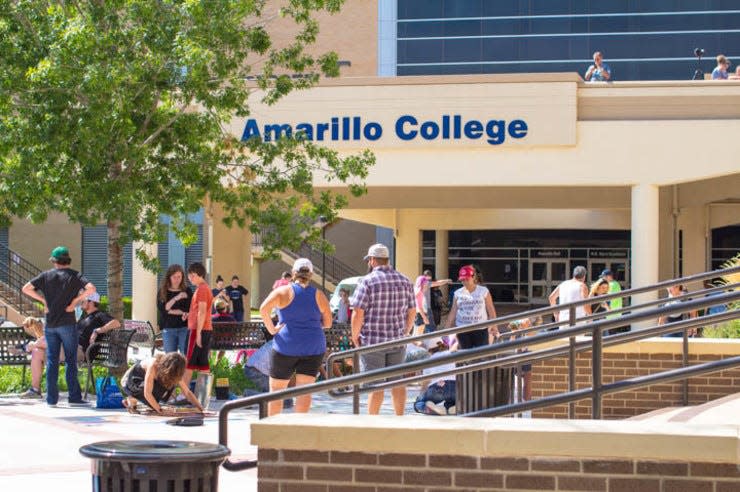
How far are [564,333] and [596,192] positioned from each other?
26340 mm

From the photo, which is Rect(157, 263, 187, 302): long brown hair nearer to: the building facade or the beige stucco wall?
the building facade

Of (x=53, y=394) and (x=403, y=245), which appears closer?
(x=53, y=394)

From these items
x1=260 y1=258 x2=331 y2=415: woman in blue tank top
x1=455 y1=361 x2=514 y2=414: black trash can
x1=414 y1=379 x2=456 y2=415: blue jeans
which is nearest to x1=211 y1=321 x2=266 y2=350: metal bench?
x1=414 y1=379 x2=456 y2=415: blue jeans

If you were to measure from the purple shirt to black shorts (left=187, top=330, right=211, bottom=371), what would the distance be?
316 cm

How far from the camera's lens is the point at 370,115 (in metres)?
26.5

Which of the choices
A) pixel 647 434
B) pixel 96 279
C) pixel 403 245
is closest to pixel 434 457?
pixel 647 434

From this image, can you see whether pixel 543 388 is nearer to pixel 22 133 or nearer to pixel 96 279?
pixel 22 133

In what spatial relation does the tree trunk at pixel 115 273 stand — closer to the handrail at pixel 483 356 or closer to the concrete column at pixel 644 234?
the handrail at pixel 483 356

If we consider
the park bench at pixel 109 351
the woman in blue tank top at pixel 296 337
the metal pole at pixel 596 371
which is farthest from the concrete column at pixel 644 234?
the metal pole at pixel 596 371

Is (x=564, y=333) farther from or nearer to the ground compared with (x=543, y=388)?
farther from the ground

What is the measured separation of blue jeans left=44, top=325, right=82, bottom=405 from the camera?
535 inches

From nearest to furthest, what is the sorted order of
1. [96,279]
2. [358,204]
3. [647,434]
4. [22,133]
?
1. [647,434]
2. [22,133]
3. [358,204]
4. [96,279]

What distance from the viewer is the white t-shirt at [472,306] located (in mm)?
13688

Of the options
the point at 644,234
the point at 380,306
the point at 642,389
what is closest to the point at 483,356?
the point at 380,306
